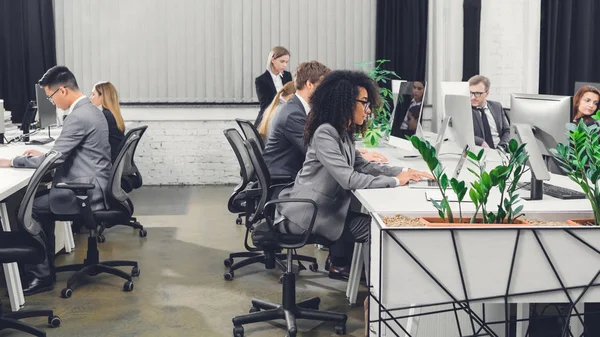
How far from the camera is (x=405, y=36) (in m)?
8.38

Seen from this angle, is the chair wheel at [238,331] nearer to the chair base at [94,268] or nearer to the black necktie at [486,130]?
the chair base at [94,268]

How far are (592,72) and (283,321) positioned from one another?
11.8 ft

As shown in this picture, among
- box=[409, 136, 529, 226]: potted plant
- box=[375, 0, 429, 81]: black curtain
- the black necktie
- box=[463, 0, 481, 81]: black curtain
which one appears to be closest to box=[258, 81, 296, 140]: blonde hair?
the black necktie

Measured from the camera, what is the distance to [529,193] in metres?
3.22

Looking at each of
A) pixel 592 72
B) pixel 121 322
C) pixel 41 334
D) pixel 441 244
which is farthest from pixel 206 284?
pixel 592 72

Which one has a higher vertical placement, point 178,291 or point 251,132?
point 251,132

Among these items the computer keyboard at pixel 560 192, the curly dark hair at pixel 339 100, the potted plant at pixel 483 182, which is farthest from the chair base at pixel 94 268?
the potted plant at pixel 483 182

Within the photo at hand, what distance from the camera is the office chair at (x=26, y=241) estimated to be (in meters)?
3.36

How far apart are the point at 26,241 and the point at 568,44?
4.49m

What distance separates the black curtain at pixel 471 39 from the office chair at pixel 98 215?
4.59 m

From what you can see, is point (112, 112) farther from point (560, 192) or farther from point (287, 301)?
point (560, 192)

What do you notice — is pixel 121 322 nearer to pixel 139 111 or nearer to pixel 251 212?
pixel 251 212

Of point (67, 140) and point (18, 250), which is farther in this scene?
point (67, 140)

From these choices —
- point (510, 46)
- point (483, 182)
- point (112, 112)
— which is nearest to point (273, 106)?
point (112, 112)
